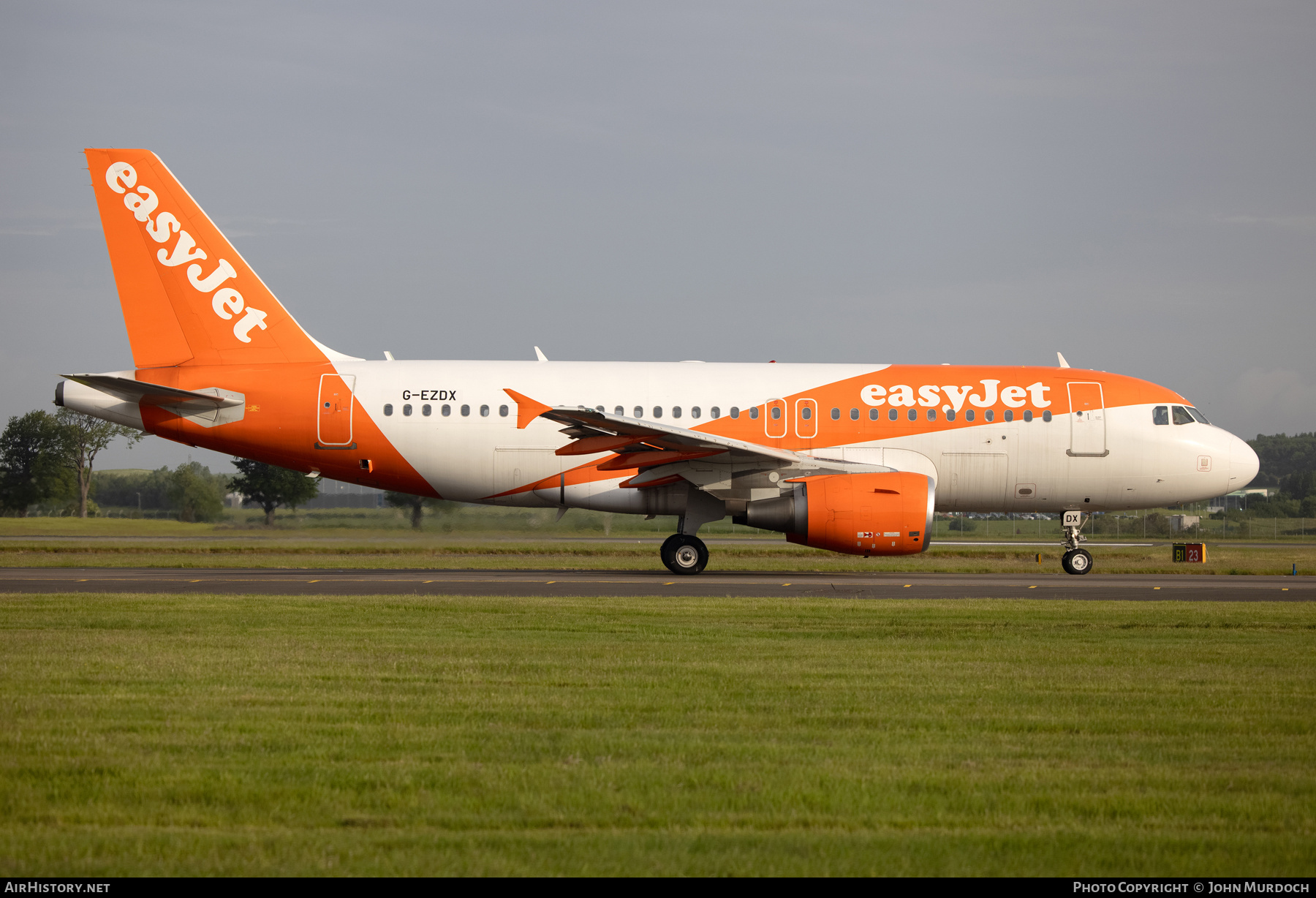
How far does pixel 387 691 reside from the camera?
8.04m

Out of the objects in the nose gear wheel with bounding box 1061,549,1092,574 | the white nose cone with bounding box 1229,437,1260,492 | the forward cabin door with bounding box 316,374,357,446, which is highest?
the forward cabin door with bounding box 316,374,357,446

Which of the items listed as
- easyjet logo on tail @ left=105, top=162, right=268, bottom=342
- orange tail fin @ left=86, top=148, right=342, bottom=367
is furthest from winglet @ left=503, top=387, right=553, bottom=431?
easyjet logo on tail @ left=105, top=162, right=268, bottom=342

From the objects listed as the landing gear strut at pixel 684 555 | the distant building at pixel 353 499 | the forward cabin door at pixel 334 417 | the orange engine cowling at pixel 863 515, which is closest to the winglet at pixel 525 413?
the forward cabin door at pixel 334 417

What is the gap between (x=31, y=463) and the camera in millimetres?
47469

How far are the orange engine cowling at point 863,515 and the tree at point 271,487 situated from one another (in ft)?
88.3

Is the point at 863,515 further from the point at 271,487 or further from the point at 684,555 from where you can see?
the point at 271,487

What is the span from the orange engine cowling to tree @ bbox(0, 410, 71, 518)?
128 feet

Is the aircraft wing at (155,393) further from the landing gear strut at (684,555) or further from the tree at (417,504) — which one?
the landing gear strut at (684,555)

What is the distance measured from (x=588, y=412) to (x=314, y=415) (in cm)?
578

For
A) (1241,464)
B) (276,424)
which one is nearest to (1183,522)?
(1241,464)

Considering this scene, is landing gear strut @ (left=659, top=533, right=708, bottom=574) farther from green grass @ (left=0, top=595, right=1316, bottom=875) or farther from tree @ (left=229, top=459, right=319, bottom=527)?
tree @ (left=229, top=459, right=319, bottom=527)

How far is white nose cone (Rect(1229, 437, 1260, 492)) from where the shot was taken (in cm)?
2181

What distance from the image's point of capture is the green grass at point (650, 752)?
4566 millimetres
